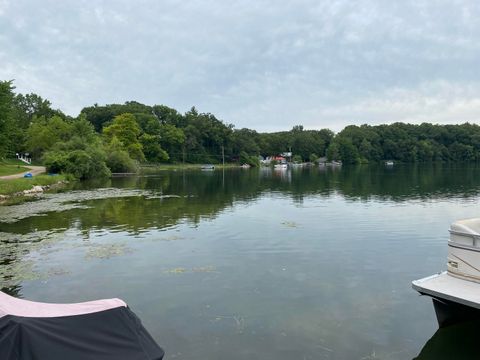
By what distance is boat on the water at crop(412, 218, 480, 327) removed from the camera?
8594mm

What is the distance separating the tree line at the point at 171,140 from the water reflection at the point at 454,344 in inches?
1874

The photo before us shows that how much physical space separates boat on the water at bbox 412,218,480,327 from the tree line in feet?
155

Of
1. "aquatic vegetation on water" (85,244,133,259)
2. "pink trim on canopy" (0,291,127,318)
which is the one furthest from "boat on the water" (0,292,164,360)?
"aquatic vegetation on water" (85,244,133,259)

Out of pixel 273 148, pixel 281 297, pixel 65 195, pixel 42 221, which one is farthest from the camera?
pixel 273 148

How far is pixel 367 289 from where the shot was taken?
40.6 ft

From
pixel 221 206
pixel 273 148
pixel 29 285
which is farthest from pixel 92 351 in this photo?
pixel 273 148

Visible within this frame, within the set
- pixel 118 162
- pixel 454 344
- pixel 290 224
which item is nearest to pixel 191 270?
pixel 454 344

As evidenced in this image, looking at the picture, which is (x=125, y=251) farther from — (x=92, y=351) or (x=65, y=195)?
(x=65, y=195)

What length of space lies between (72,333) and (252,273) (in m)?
9.53

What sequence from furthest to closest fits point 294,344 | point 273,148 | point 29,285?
1. point 273,148
2. point 29,285
3. point 294,344

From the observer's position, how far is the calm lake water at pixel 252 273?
9.09m

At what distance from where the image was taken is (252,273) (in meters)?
14.1

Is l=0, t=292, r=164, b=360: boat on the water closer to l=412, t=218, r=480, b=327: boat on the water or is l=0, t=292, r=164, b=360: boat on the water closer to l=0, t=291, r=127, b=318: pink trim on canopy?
l=0, t=291, r=127, b=318: pink trim on canopy

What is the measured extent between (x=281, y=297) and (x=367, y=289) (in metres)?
2.75
